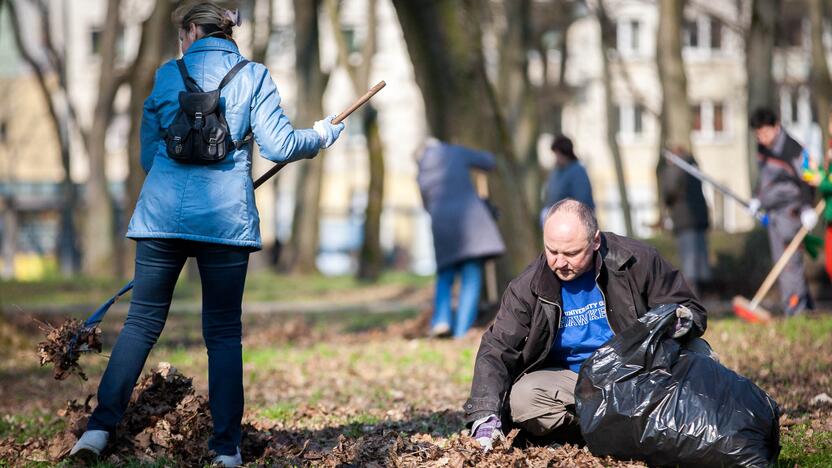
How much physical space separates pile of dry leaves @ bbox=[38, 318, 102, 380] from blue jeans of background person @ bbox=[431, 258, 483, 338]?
6.30m

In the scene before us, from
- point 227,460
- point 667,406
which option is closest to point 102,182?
point 227,460

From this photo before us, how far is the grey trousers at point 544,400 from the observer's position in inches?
215

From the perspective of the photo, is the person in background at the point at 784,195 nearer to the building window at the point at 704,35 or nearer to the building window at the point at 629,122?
the building window at the point at 629,122

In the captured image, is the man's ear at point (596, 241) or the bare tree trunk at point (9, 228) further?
the bare tree trunk at point (9, 228)

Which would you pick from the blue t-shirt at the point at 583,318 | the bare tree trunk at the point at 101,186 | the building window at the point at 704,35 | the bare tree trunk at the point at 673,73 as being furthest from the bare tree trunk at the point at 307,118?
the building window at the point at 704,35

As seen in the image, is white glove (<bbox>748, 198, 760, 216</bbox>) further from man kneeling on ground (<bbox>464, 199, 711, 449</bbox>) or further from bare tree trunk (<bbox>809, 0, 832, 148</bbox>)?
bare tree trunk (<bbox>809, 0, 832, 148</bbox>)

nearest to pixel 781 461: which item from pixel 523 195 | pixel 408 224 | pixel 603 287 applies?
pixel 603 287

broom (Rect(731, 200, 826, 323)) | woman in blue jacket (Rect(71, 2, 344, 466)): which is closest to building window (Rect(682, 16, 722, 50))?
broom (Rect(731, 200, 826, 323))

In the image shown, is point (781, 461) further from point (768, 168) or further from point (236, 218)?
point (768, 168)

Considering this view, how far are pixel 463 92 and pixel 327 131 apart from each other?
7.32 metres

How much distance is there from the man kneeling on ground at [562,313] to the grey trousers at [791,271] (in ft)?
21.5

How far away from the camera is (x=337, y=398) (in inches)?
335

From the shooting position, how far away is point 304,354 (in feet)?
38.0

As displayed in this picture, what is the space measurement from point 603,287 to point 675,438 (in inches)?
28.6
